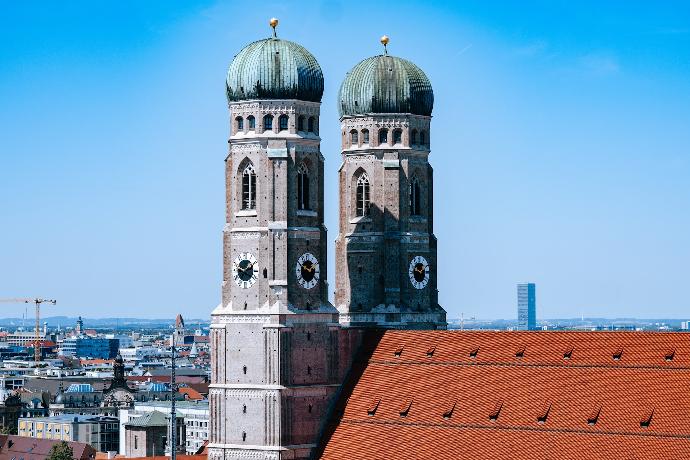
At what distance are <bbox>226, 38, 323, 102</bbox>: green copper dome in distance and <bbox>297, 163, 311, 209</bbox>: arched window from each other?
480cm

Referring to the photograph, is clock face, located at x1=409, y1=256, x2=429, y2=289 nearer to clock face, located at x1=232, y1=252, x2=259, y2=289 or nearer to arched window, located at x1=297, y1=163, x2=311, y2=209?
arched window, located at x1=297, y1=163, x2=311, y2=209

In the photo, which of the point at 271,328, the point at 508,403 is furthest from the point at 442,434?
the point at 271,328

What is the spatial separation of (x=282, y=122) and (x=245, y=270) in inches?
404

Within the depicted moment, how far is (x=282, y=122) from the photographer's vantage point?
118312 millimetres

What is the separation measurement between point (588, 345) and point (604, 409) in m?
6.04

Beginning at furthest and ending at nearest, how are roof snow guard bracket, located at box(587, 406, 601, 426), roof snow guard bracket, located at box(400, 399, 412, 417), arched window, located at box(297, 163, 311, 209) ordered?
arched window, located at box(297, 163, 311, 209) → roof snow guard bracket, located at box(400, 399, 412, 417) → roof snow guard bracket, located at box(587, 406, 601, 426)

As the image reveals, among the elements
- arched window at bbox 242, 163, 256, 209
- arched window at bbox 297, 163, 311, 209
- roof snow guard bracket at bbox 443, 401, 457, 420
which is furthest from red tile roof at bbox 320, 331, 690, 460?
arched window at bbox 242, 163, 256, 209

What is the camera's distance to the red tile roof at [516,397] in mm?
104750

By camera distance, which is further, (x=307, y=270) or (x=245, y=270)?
(x=307, y=270)

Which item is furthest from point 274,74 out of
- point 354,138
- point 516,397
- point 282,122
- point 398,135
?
point 516,397

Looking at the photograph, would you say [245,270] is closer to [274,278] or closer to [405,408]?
[274,278]

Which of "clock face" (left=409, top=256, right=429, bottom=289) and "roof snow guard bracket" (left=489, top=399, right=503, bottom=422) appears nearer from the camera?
"roof snow guard bracket" (left=489, top=399, right=503, bottom=422)

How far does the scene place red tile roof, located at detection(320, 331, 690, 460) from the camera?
344 ft

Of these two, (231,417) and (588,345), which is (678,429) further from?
(231,417)
